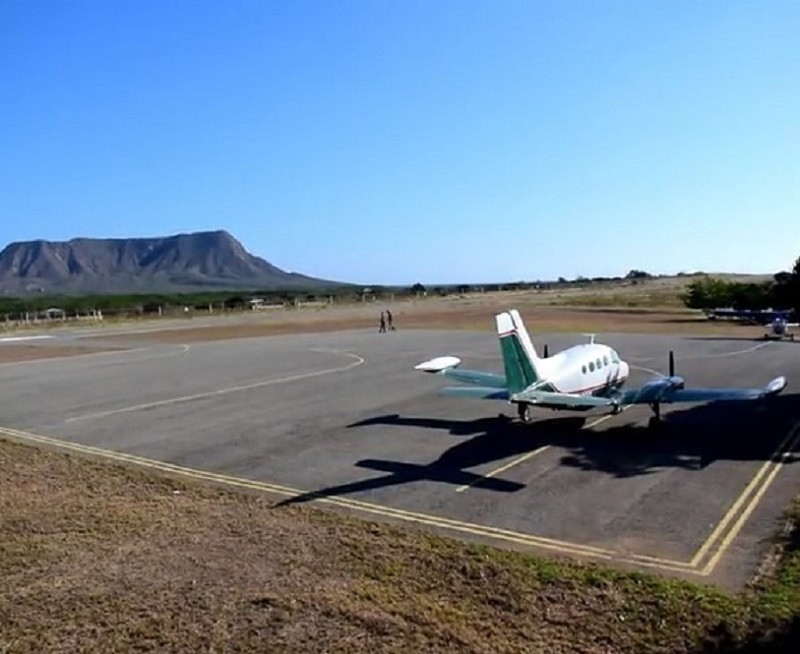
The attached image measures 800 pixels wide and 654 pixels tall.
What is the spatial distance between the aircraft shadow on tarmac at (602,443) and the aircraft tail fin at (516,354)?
1662 mm

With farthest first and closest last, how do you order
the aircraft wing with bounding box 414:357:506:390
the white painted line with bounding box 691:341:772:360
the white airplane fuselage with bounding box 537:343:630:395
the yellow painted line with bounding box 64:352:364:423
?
1. the white painted line with bounding box 691:341:772:360
2. the yellow painted line with bounding box 64:352:364:423
3. the aircraft wing with bounding box 414:357:506:390
4. the white airplane fuselage with bounding box 537:343:630:395

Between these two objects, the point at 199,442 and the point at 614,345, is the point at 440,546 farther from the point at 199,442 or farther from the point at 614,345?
the point at 614,345

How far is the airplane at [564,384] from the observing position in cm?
1830

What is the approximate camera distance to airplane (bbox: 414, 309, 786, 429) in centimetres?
1830

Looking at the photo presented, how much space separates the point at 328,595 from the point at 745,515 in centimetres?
803

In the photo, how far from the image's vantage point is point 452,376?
2202 centimetres

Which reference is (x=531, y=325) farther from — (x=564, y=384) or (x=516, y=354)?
(x=516, y=354)

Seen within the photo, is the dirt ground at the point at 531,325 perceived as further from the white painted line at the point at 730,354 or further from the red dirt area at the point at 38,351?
the white painted line at the point at 730,354

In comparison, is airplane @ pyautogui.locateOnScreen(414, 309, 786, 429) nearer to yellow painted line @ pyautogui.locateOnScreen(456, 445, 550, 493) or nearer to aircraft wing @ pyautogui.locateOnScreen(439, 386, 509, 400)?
aircraft wing @ pyautogui.locateOnScreen(439, 386, 509, 400)

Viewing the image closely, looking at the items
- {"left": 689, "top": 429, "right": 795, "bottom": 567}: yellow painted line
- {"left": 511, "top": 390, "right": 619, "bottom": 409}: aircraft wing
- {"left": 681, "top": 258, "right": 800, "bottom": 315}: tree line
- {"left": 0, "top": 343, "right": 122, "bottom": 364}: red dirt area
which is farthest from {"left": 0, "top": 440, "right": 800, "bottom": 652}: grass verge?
{"left": 681, "top": 258, "right": 800, "bottom": 315}: tree line

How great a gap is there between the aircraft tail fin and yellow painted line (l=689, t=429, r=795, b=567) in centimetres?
572

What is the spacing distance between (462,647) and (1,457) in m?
14.9

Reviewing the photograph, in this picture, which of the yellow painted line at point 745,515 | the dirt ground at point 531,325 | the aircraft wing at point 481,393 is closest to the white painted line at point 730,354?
the dirt ground at point 531,325

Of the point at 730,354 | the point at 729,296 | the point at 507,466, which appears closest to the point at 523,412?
the point at 507,466
